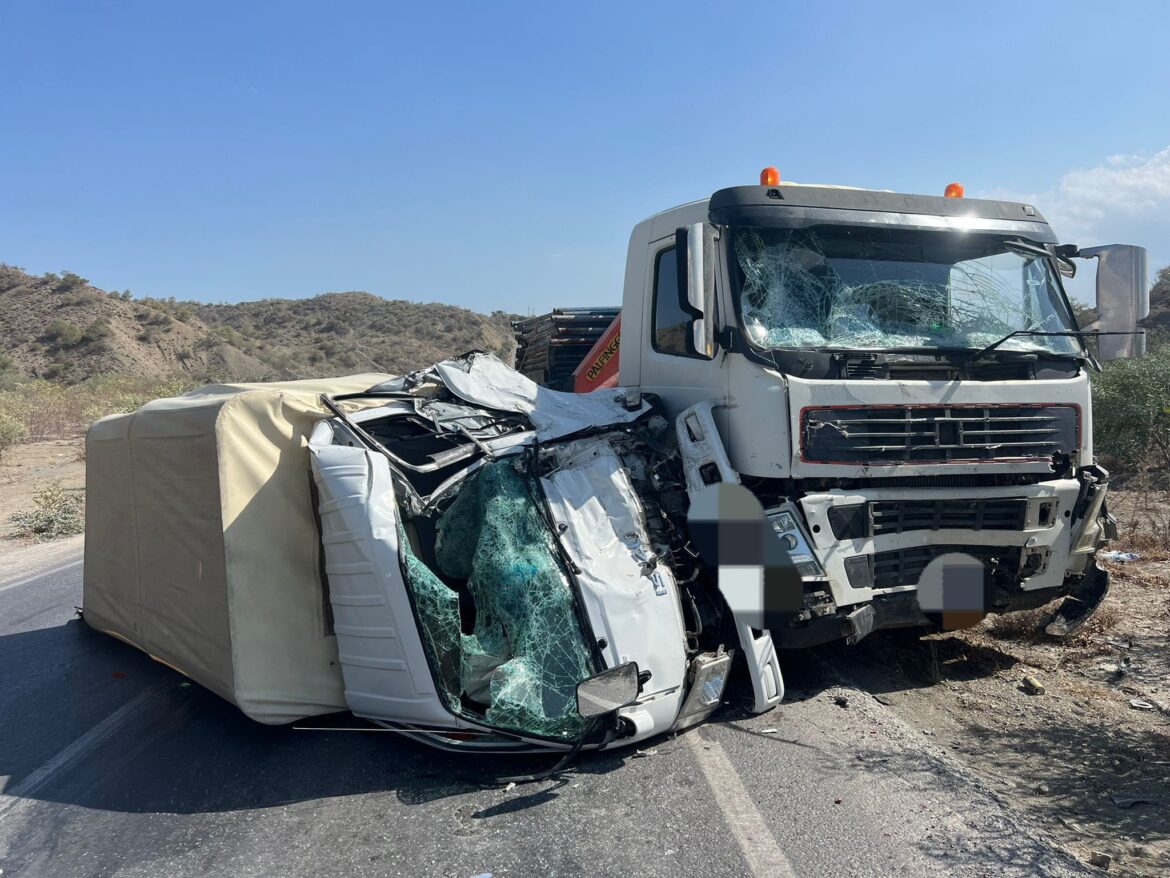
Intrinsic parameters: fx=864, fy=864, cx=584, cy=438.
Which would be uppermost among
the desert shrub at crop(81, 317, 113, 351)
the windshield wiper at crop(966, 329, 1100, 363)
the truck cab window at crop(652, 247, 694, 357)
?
the desert shrub at crop(81, 317, 113, 351)

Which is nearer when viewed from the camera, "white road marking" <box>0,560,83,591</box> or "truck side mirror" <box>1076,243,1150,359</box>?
"truck side mirror" <box>1076,243,1150,359</box>

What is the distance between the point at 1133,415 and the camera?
10.8 metres

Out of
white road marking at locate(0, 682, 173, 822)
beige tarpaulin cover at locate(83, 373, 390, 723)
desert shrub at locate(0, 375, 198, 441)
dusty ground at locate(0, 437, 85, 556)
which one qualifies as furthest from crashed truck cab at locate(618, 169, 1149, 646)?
desert shrub at locate(0, 375, 198, 441)

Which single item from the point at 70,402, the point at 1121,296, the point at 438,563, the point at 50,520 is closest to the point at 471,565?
the point at 438,563

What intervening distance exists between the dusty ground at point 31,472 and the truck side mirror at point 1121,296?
38.9ft

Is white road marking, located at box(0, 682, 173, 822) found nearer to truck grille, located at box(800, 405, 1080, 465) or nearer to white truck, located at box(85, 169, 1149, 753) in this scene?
white truck, located at box(85, 169, 1149, 753)

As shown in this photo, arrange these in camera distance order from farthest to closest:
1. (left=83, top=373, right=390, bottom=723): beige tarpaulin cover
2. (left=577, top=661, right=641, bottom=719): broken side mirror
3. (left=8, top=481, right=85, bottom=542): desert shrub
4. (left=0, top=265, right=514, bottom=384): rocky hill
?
1. (left=0, top=265, right=514, bottom=384): rocky hill
2. (left=8, top=481, right=85, bottom=542): desert shrub
3. (left=83, top=373, right=390, bottom=723): beige tarpaulin cover
4. (left=577, top=661, right=641, bottom=719): broken side mirror

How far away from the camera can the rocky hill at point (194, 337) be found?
4341 centimetres

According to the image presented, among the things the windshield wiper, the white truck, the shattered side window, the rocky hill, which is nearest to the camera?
the shattered side window

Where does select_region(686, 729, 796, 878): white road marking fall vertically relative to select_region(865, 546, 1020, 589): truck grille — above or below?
below

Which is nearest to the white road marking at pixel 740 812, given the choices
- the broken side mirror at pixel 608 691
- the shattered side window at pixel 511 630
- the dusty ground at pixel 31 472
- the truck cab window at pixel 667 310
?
the broken side mirror at pixel 608 691

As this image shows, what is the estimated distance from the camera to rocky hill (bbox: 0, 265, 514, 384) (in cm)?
4341

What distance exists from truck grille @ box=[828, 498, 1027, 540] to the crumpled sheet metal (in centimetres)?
138

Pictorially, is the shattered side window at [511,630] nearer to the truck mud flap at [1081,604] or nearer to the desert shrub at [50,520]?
the truck mud flap at [1081,604]
